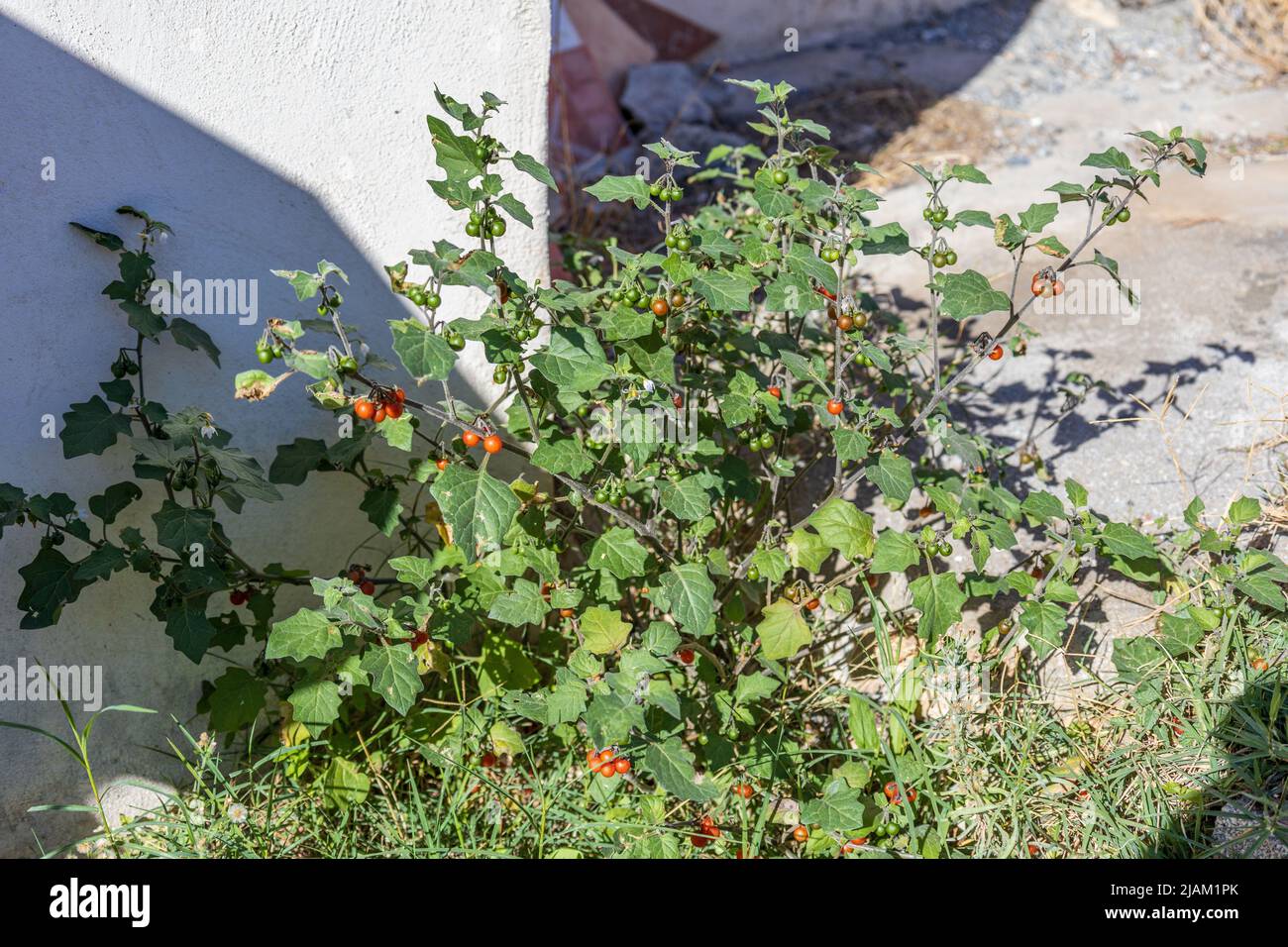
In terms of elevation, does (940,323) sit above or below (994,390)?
above

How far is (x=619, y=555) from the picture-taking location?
233 cm

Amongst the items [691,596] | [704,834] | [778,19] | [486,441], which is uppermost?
[778,19]

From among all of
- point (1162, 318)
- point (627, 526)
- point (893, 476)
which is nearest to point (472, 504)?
point (627, 526)

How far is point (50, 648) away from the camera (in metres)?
2.41

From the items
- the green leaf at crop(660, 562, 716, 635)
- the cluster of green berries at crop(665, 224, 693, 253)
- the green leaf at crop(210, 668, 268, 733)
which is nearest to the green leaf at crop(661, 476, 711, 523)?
the green leaf at crop(660, 562, 716, 635)

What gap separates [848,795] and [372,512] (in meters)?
1.30

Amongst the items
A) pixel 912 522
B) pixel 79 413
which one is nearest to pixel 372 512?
pixel 79 413

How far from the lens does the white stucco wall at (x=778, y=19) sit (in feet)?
19.7

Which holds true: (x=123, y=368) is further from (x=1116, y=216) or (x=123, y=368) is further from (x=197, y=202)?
(x=1116, y=216)

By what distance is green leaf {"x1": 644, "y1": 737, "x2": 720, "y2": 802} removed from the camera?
2039 millimetres

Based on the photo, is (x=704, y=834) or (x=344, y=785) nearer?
(x=704, y=834)

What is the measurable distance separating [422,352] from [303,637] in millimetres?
672

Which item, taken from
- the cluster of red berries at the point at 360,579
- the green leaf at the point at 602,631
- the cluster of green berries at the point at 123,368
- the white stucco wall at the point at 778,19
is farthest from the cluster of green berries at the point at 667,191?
the white stucco wall at the point at 778,19
